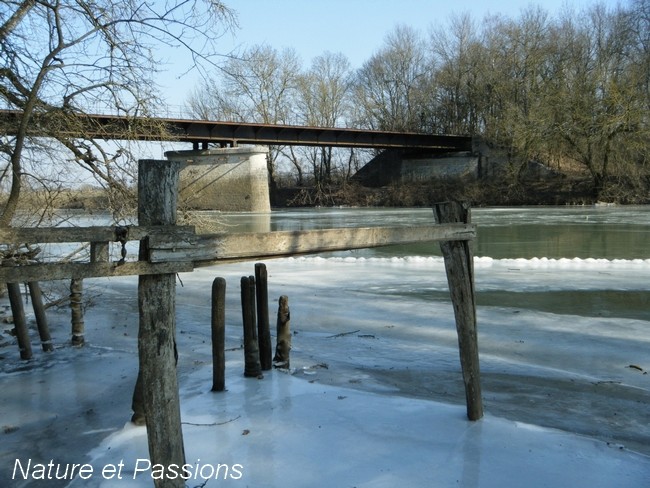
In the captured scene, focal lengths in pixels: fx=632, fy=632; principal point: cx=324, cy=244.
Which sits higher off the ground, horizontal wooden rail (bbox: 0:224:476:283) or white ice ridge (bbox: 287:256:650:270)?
horizontal wooden rail (bbox: 0:224:476:283)

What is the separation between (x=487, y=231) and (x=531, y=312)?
15652 millimetres

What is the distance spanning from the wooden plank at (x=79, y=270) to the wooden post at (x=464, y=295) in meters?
2.22

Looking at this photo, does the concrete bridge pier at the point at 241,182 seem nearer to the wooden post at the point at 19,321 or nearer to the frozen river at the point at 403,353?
the frozen river at the point at 403,353

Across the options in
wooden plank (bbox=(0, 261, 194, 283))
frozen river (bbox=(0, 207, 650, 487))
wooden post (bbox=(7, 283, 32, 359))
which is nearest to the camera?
wooden plank (bbox=(0, 261, 194, 283))

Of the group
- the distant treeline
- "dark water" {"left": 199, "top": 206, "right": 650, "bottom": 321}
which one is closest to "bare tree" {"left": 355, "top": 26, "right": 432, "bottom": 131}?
the distant treeline

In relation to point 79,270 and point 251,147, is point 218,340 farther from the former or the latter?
point 251,147

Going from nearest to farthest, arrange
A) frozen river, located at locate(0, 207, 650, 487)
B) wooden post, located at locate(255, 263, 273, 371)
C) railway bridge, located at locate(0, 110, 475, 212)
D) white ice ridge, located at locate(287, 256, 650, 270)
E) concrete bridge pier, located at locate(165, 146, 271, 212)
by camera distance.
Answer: frozen river, located at locate(0, 207, 650, 487), wooden post, located at locate(255, 263, 273, 371), white ice ridge, located at locate(287, 256, 650, 270), railway bridge, located at locate(0, 110, 475, 212), concrete bridge pier, located at locate(165, 146, 271, 212)

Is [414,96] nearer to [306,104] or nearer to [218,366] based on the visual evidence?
[306,104]

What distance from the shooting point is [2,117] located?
8.39m

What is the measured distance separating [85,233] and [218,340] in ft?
8.36

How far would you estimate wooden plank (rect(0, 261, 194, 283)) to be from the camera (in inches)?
107

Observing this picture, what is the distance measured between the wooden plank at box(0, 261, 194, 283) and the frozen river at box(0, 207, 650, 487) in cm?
152

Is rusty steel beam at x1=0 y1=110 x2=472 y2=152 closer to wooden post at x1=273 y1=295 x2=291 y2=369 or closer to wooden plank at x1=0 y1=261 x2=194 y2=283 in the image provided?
wooden post at x1=273 y1=295 x2=291 y2=369

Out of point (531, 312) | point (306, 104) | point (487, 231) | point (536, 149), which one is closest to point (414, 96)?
point (306, 104)
